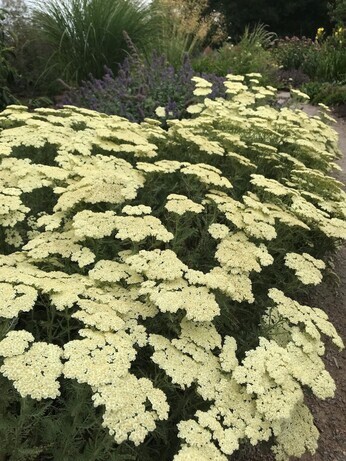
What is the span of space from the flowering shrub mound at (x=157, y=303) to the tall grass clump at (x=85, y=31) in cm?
403

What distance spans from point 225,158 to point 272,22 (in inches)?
953

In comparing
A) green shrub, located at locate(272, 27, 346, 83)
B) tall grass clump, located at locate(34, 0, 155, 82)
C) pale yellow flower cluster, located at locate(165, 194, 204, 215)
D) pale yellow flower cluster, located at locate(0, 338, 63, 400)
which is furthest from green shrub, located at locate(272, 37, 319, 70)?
pale yellow flower cluster, located at locate(0, 338, 63, 400)

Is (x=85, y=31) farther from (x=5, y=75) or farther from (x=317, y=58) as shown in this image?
(x=317, y=58)

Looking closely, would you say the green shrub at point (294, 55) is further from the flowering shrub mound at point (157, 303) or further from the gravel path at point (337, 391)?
the flowering shrub mound at point (157, 303)

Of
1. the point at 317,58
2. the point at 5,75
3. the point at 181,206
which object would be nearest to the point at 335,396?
the point at 181,206

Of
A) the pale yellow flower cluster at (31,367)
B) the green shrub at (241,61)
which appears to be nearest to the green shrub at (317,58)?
the green shrub at (241,61)

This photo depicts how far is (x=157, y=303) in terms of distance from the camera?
5.88 ft

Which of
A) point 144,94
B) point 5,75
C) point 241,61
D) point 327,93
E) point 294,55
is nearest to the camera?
point 144,94

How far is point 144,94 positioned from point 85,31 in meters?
2.14

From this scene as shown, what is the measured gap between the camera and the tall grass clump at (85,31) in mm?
6832

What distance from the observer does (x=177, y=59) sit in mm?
7680

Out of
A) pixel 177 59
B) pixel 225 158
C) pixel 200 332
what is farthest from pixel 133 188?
pixel 177 59

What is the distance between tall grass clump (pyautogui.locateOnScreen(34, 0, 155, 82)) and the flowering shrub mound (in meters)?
4.03

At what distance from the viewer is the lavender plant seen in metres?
5.18
